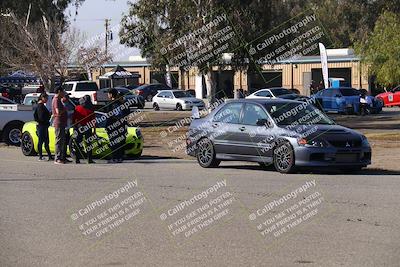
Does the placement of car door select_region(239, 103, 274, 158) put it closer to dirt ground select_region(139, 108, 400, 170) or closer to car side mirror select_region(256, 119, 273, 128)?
car side mirror select_region(256, 119, 273, 128)

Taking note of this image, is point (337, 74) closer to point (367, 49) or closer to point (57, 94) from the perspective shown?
point (367, 49)

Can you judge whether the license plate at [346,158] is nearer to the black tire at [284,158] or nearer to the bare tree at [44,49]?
the black tire at [284,158]

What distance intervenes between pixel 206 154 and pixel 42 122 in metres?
4.42

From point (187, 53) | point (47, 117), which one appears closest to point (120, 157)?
point (47, 117)

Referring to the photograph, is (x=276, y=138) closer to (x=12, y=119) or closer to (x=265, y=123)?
(x=265, y=123)

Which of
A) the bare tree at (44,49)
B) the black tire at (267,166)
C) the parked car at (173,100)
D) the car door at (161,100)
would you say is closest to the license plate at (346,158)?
the black tire at (267,166)

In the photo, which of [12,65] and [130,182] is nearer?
[130,182]

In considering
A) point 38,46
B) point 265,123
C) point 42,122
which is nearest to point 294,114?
point 265,123

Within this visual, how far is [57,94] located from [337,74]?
5623 cm

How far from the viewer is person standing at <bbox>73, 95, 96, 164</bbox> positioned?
1923 centimetres

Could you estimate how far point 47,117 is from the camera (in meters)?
19.8

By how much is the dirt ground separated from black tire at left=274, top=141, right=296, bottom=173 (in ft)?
9.62

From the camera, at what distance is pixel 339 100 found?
1734 inches

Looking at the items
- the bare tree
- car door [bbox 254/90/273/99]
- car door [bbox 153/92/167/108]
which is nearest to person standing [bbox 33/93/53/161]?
the bare tree
